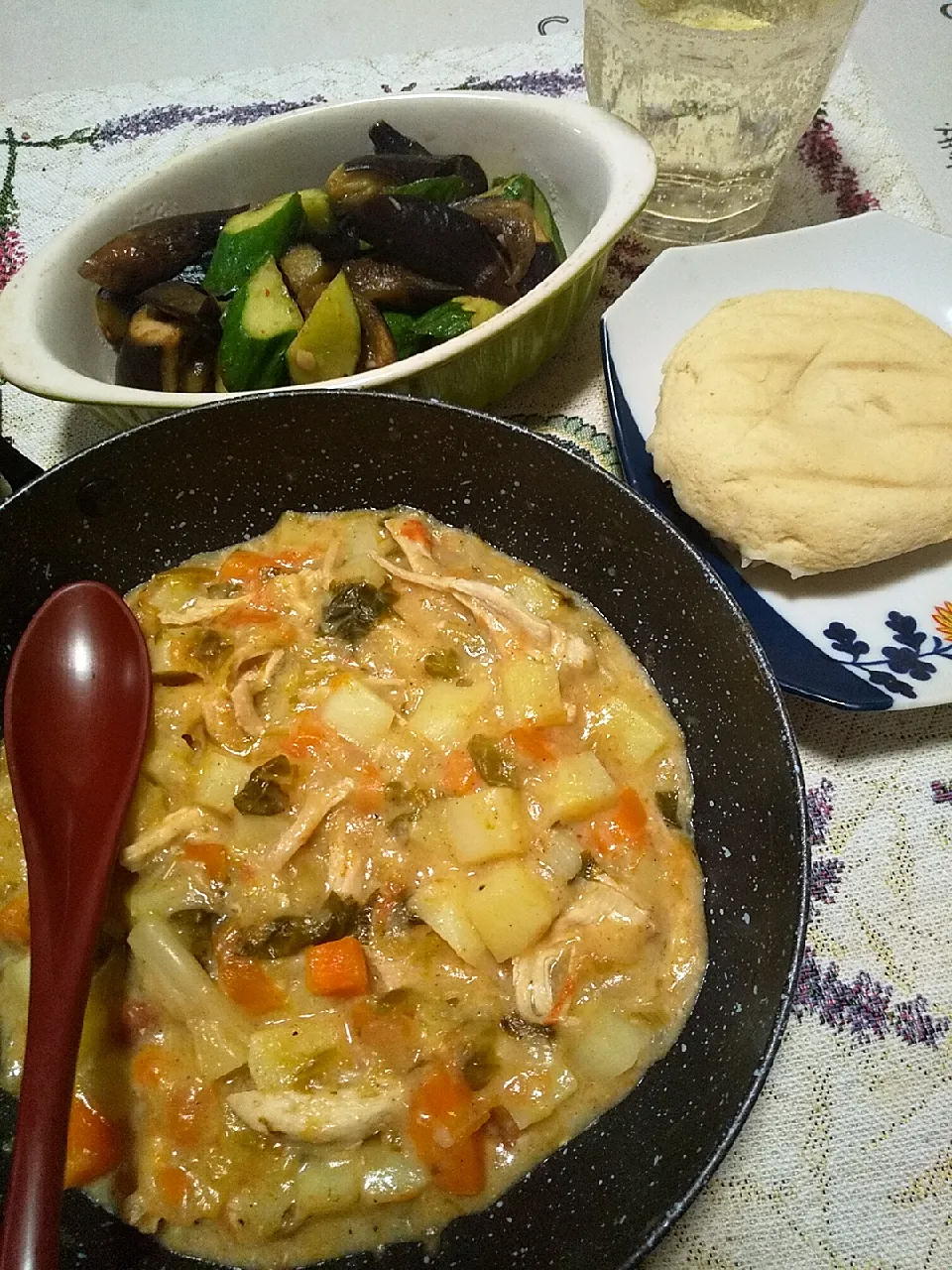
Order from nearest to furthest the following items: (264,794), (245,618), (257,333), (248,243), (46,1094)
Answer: (46,1094)
(264,794)
(245,618)
(257,333)
(248,243)

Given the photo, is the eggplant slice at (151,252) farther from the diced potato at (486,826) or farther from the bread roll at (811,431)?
the diced potato at (486,826)

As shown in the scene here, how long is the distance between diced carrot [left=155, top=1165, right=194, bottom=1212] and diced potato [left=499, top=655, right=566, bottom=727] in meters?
0.73

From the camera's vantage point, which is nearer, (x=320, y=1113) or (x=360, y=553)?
(x=320, y=1113)

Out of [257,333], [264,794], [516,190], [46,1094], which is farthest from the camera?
[516,190]

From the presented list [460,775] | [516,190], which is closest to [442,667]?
[460,775]

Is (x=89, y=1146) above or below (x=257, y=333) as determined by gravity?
below

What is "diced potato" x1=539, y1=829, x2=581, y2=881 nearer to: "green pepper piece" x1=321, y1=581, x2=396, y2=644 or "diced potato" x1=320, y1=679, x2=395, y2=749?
"diced potato" x1=320, y1=679, x2=395, y2=749

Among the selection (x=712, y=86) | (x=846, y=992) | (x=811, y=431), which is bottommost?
(x=846, y=992)

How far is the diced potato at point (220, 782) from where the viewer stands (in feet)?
4.34

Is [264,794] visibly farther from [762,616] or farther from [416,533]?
[762,616]

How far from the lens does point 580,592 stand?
1.54 meters

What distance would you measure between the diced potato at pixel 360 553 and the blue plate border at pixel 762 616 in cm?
47

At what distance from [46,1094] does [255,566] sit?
0.87 meters

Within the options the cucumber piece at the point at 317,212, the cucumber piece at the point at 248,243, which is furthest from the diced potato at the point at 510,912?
the cucumber piece at the point at 317,212
